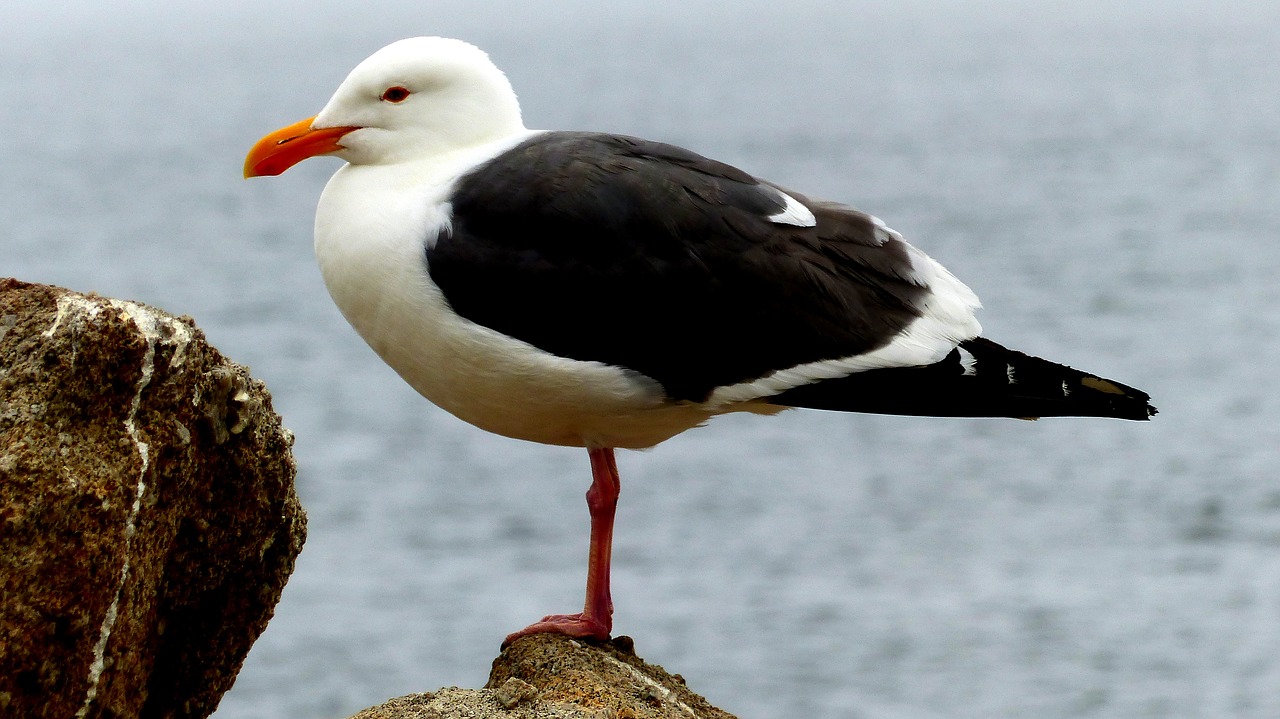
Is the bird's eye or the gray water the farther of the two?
Result: the gray water

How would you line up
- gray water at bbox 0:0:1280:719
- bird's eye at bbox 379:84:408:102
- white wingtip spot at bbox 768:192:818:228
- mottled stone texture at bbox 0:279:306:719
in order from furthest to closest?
gray water at bbox 0:0:1280:719, bird's eye at bbox 379:84:408:102, white wingtip spot at bbox 768:192:818:228, mottled stone texture at bbox 0:279:306:719

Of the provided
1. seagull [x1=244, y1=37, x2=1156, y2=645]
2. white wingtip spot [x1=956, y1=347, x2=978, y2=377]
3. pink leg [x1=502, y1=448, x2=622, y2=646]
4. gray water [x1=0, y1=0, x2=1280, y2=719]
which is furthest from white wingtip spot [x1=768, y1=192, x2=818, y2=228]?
gray water [x1=0, y1=0, x2=1280, y2=719]

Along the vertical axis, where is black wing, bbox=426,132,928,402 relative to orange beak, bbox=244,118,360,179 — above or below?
below

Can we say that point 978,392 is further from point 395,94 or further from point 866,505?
point 866,505

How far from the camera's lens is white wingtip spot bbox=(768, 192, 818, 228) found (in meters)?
5.68

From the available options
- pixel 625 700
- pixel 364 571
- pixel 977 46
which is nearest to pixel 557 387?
pixel 625 700

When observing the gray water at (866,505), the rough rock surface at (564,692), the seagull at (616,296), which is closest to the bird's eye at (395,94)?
the seagull at (616,296)

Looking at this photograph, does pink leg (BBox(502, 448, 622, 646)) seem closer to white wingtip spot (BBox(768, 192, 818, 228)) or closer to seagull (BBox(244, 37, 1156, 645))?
seagull (BBox(244, 37, 1156, 645))

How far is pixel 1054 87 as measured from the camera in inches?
4756

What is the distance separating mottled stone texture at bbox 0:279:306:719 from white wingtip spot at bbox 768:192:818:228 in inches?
72.5

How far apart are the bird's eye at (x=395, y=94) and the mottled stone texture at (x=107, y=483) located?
143 centimetres

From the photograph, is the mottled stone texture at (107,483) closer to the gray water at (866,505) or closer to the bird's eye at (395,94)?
the bird's eye at (395,94)

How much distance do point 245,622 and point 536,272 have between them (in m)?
1.47

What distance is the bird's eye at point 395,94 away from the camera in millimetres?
5938
